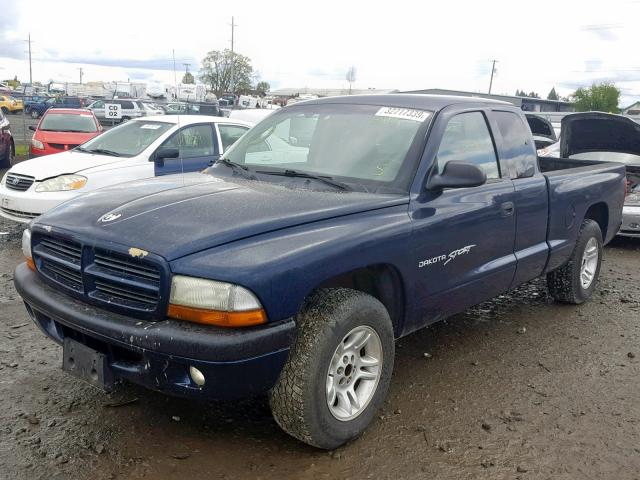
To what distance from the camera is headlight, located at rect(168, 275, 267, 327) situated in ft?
8.63

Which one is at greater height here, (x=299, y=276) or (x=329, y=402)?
(x=299, y=276)

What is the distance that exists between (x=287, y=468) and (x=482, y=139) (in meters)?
2.58

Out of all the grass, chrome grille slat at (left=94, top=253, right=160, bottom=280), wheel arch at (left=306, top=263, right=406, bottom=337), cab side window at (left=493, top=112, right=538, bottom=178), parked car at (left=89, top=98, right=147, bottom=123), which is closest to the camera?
chrome grille slat at (left=94, top=253, right=160, bottom=280)

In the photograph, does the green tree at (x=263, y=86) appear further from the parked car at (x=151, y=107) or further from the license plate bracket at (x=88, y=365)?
the license plate bracket at (x=88, y=365)

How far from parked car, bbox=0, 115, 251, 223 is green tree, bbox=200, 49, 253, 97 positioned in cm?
5641

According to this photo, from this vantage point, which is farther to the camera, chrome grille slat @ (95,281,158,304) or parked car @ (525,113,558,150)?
parked car @ (525,113,558,150)

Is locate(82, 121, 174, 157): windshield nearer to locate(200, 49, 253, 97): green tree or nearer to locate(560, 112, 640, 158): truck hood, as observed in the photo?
locate(560, 112, 640, 158): truck hood

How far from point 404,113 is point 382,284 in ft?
3.90

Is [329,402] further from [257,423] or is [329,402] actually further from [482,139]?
[482,139]

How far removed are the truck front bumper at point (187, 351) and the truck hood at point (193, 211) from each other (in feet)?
1.15

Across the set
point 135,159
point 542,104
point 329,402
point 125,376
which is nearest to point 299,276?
point 329,402

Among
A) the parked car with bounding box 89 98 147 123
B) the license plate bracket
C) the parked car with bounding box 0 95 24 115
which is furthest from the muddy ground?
the parked car with bounding box 0 95 24 115

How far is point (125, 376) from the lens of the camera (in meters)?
2.84

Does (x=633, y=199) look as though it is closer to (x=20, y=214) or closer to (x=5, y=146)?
(x=20, y=214)
